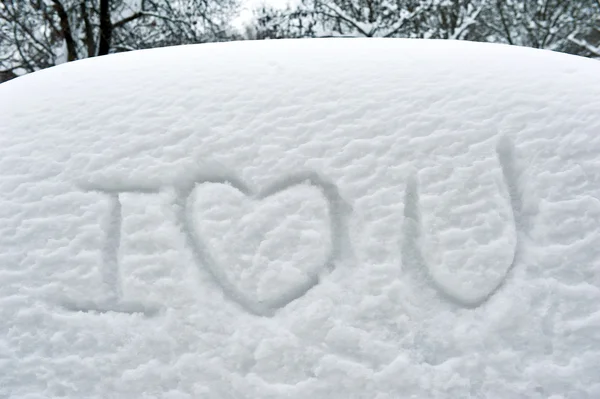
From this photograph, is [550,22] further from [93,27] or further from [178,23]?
[93,27]

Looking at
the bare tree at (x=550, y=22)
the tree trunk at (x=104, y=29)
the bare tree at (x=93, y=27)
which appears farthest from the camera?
the bare tree at (x=550, y=22)

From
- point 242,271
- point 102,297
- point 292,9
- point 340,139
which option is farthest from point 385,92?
point 292,9

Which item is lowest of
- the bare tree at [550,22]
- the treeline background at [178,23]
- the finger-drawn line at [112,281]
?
the bare tree at [550,22]

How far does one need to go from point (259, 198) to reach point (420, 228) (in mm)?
242

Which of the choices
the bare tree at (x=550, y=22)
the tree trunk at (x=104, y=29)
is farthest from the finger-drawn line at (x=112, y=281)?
the bare tree at (x=550, y=22)

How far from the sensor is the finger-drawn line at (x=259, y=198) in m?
0.75

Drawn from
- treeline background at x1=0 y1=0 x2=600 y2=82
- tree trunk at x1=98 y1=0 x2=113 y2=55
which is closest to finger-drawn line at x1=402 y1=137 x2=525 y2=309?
treeline background at x1=0 y1=0 x2=600 y2=82

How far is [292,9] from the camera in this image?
381 inches

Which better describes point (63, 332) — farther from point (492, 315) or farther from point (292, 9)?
point (292, 9)

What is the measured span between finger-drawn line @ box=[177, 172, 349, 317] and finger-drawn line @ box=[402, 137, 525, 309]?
0.09 meters

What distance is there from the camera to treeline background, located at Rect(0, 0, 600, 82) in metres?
8.52

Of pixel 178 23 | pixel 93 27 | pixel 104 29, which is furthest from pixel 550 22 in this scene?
pixel 93 27

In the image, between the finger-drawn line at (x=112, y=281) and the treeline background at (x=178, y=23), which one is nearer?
the finger-drawn line at (x=112, y=281)

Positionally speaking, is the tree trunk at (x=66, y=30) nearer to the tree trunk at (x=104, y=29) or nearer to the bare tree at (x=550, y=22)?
the tree trunk at (x=104, y=29)
